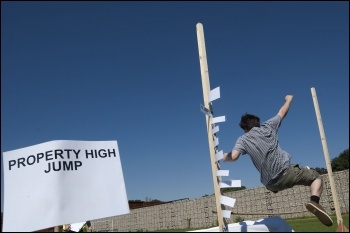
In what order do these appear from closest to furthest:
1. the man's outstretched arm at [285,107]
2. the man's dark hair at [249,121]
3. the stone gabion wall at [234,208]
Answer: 1. the man's dark hair at [249,121]
2. the man's outstretched arm at [285,107]
3. the stone gabion wall at [234,208]

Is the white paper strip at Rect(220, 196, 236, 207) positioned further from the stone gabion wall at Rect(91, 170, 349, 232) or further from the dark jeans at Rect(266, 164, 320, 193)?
the stone gabion wall at Rect(91, 170, 349, 232)

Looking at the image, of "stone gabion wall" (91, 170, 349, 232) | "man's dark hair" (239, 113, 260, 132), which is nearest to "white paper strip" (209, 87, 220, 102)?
"man's dark hair" (239, 113, 260, 132)

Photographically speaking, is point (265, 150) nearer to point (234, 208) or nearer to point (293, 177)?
point (293, 177)

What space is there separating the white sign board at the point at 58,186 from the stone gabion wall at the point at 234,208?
304 inches

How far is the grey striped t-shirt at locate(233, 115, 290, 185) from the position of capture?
338 centimetres

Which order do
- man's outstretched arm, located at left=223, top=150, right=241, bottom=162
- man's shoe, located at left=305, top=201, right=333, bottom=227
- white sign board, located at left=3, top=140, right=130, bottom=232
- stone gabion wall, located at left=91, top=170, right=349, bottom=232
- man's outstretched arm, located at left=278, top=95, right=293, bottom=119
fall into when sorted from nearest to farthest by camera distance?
white sign board, located at left=3, top=140, right=130, bottom=232 < man's outstretched arm, located at left=223, top=150, right=241, bottom=162 < man's shoe, located at left=305, top=201, right=333, bottom=227 < man's outstretched arm, located at left=278, top=95, right=293, bottom=119 < stone gabion wall, located at left=91, top=170, right=349, bottom=232

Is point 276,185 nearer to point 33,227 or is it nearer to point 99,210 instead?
point 99,210

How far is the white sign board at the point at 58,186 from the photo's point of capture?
107 inches

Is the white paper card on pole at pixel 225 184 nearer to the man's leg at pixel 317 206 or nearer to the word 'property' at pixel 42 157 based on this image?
the man's leg at pixel 317 206

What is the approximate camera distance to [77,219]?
278 cm

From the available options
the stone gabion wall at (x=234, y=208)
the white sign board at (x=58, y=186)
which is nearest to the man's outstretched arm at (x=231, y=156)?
the white sign board at (x=58, y=186)

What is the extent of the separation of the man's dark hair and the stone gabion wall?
6974 millimetres

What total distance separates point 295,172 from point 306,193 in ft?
52.7

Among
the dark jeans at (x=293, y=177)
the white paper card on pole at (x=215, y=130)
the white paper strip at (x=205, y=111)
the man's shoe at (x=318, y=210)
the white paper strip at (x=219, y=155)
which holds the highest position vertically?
the white paper strip at (x=205, y=111)
